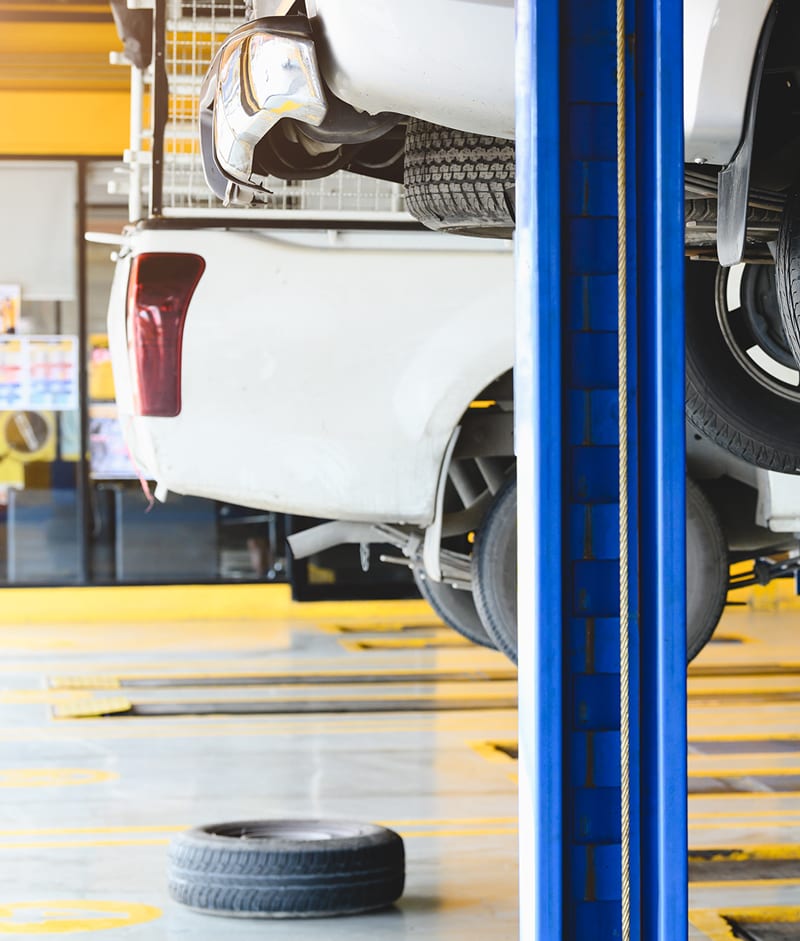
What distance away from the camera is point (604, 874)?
230cm

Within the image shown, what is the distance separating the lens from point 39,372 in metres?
11.1

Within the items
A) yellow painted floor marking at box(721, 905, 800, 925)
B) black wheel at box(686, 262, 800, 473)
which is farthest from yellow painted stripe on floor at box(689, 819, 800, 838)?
black wheel at box(686, 262, 800, 473)

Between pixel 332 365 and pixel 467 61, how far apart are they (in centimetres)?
220

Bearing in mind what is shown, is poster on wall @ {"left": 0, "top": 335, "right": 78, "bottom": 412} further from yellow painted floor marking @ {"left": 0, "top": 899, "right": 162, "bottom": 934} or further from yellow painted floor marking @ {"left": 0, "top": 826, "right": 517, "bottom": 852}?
yellow painted floor marking @ {"left": 0, "top": 899, "right": 162, "bottom": 934}

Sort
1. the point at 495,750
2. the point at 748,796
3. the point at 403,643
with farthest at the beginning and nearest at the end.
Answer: the point at 403,643
the point at 495,750
the point at 748,796

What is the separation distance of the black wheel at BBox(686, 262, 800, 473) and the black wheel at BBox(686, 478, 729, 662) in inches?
42.7

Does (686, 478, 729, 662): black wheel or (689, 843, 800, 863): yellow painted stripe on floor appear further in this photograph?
(686, 478, 729, 662): black wheel

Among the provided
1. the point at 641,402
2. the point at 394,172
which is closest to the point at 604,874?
the point at 641,402

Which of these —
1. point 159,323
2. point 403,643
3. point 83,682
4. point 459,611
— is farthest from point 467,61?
point 403,643

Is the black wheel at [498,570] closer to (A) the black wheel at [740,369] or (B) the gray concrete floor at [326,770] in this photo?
(B) the gray concrete floor at [326,770]

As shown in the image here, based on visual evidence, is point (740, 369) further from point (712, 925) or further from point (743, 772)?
point (743, 772)

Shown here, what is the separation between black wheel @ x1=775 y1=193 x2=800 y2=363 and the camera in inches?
112

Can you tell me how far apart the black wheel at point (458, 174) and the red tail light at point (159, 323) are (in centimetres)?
155

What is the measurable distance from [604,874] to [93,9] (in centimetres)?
870
